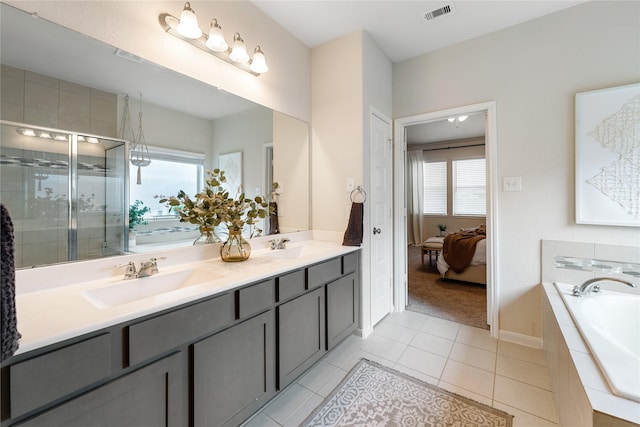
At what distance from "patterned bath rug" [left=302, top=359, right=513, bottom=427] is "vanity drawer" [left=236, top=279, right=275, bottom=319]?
Result: 695 mm

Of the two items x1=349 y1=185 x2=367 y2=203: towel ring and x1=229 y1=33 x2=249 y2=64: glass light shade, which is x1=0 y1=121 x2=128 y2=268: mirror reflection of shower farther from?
x1=349 y1=185 x2=367 y2=203: towel ring

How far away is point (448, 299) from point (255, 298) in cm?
271

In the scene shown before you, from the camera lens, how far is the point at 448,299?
3.18m

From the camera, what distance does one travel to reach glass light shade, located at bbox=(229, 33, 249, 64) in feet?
5.68

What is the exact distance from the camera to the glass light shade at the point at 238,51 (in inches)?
68.2

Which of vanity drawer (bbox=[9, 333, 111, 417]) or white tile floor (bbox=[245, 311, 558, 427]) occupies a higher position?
vanity drawer (bbox=[9, 333, 111, 417])

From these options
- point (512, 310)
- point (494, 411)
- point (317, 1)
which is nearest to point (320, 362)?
point (494, 411)

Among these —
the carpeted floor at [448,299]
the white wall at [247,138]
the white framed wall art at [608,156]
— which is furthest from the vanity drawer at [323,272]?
the white framed wall art at [608,156]

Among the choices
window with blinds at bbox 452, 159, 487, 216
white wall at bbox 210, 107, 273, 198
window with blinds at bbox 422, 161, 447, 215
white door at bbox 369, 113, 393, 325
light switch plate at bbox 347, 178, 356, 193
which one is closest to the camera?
white wall at bbox 210, 107, 273, 198

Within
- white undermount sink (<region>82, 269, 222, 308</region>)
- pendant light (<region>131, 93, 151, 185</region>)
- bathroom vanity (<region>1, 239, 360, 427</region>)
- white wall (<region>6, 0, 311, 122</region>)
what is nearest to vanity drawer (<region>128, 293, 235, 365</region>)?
bathroom vanity (<region>1, 239, 360, 427</region>)

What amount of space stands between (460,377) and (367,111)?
2173mm

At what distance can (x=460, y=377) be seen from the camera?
5.92 feet

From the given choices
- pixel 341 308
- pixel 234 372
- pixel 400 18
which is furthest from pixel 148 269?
pixel 400 18

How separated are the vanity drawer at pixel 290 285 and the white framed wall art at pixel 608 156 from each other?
214 centimetres
